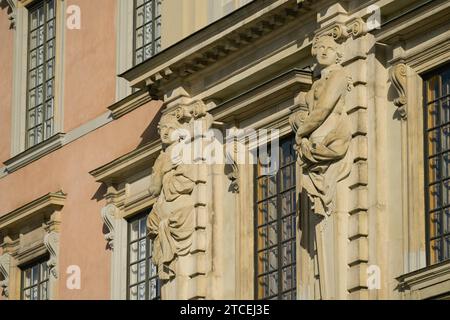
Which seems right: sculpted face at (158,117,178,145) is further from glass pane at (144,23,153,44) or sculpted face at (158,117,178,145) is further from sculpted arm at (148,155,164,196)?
glass pane at (144,23,153,44)

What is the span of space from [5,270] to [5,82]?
12.5 feet

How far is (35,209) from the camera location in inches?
1572

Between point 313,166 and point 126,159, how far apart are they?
21.5 ft

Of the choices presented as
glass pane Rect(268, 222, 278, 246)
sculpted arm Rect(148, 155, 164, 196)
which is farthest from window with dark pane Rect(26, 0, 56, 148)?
glass pane Rect(268, 222, 278, 246)

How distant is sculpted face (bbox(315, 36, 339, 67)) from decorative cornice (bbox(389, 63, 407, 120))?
38.4 inches

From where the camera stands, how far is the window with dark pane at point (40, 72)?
135ft

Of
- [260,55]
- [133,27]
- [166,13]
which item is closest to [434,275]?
[260,55]

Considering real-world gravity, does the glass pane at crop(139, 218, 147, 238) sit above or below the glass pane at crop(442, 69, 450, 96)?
below

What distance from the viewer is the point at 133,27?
39.0 metres

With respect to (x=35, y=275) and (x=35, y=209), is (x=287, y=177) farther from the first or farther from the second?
(x=35, y=275)

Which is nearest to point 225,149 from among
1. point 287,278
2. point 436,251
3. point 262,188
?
point 262,188

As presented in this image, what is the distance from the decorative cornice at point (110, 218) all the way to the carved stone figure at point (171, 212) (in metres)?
3.08

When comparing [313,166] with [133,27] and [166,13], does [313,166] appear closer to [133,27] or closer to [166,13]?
[166,13]

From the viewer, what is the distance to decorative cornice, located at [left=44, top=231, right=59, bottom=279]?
3944cm
